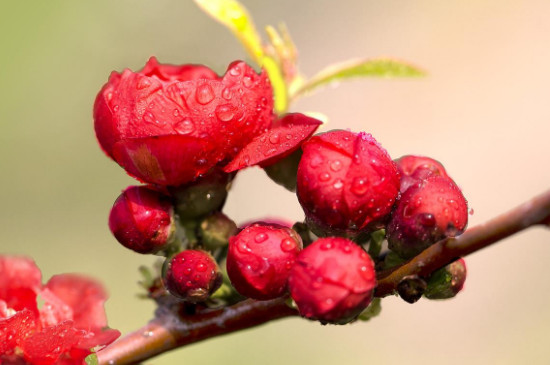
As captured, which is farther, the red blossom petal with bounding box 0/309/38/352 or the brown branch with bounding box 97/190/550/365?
the red blossom petal with bounding box 0/309/38/352

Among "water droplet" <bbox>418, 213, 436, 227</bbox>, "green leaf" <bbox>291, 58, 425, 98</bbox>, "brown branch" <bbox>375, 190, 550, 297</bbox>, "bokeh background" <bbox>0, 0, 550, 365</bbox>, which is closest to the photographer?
"brown branch" <bbox>375, 190, 550, 297</bbox>

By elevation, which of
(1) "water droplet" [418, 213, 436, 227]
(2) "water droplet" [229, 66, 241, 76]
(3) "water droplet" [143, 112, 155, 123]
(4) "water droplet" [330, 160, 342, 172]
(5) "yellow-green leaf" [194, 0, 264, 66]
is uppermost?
(5) "yellow-green leaf" [194, 0, 264, 66]

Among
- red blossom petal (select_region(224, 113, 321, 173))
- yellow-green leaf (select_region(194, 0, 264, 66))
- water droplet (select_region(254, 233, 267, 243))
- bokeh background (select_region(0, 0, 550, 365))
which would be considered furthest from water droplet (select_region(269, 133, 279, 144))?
bokeh background (select_region(0, 0, 550, 365))

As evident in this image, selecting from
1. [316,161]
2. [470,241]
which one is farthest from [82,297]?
[470,241]

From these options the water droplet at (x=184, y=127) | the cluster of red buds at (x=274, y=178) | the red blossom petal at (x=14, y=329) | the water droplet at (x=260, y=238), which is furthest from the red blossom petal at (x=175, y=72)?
the red blossom petal at (x=14, y=329)

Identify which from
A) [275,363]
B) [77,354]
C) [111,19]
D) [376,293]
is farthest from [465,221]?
[111,19]

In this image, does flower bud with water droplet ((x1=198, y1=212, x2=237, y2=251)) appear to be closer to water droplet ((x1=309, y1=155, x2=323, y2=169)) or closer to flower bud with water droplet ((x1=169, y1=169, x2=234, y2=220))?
flower bud with water droplet ((x1=169, y1=169, x2=234, y2=220))
